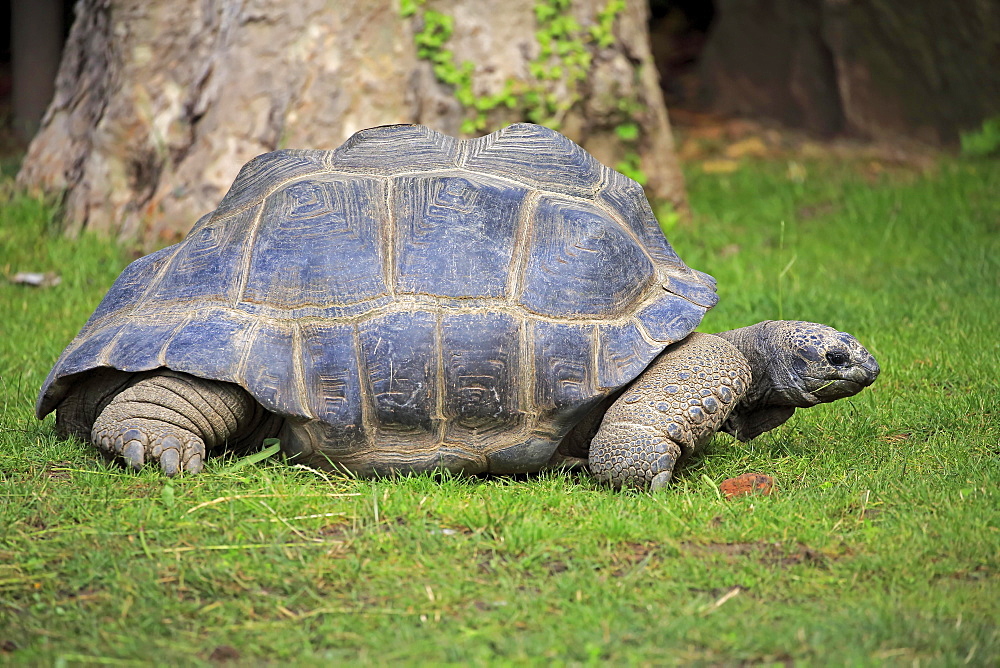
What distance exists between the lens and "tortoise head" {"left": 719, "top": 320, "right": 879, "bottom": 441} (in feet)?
12.7

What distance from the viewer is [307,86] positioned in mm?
6934

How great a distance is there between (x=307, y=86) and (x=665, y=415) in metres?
4.27

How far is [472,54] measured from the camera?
7117mm

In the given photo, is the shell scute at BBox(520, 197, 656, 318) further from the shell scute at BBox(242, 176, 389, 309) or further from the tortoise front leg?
the shell scute at BBox(242, 176, 389, 309)

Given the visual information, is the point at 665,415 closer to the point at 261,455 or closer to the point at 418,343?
the point at 418,343

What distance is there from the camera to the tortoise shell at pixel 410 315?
3.53m

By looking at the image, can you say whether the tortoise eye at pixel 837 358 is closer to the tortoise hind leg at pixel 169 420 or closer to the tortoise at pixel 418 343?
the tortoise at pixel 418 343

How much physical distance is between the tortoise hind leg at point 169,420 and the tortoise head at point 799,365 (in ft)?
6.17

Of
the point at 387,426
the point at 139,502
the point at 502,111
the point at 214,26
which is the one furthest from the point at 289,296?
the point at 214,26

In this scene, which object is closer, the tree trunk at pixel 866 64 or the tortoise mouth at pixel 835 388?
the tortoise mouth at pixel 835 388

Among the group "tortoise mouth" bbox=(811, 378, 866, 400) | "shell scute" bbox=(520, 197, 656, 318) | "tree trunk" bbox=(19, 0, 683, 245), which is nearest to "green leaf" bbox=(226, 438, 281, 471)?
"shell scute" bbox=(520, 197, 656, 318)

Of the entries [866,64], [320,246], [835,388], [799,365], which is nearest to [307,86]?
[320,246]

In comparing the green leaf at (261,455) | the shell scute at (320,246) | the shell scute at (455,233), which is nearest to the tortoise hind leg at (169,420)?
the green leaf at (261,455)

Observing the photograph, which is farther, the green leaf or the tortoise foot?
the green leaf
